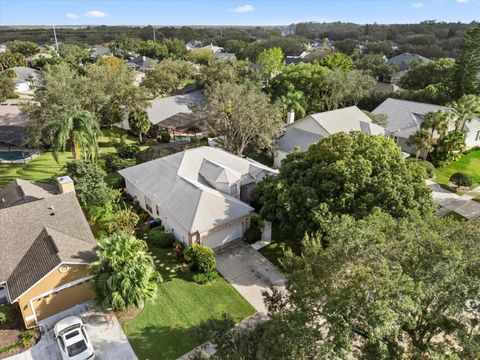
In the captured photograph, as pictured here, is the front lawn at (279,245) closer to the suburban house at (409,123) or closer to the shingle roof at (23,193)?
the shingle roof at (23,193)

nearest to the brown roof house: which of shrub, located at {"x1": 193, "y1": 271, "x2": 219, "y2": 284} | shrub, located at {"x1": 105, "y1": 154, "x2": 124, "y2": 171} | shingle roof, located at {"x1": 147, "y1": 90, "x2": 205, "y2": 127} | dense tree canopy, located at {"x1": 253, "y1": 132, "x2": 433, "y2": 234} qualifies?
shrub, located at {"x1": 193, "y1": 271, "x2": 219, "y2": 284}

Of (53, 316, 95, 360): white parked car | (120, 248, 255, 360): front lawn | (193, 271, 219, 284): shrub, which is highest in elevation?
(53, 316, 95, 360): white parked car

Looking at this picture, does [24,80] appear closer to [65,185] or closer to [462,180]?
[65,185]

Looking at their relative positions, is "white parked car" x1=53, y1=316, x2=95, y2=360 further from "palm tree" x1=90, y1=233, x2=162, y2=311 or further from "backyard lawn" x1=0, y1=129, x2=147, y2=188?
"backyard lawn" x1=0, y1=129, x2=147, y2=188

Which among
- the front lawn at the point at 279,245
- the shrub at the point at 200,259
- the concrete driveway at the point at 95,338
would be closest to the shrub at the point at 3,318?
the concrete driveway at the point at 95,338

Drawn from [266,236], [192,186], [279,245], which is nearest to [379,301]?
[279,245]

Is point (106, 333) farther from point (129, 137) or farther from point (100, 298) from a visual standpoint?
point (129, 137)
